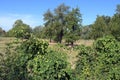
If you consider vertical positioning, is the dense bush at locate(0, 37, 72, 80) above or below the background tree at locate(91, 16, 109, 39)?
below

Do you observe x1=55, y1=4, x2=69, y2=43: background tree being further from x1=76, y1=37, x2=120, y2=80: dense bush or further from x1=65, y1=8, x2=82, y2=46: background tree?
x1=76, y1=37, x2=120, y2=80: dense bush

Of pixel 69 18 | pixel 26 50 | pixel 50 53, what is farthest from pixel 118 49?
pixel 69 18

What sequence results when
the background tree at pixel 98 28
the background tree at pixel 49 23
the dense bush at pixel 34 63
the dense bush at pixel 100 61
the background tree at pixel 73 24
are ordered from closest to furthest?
the dense bush at pixel 34 63 → the dense bush at pixel 100 61 → the background tree at pixel 98 28 → the background tree at pixel 73 24 → the background tree at pixel 49 23

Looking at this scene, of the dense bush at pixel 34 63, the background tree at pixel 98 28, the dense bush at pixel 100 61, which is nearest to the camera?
the dense bush at pixel 34 63

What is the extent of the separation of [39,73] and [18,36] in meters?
1.43

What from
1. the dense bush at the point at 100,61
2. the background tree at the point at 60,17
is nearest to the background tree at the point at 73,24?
the background tree at the point at 60,17

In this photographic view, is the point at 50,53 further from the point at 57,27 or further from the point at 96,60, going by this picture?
the point at 57,27

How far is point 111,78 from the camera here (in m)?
9.24

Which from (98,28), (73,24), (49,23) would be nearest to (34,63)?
(98,28)

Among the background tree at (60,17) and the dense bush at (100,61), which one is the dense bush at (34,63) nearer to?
the dense bush at (100,61)

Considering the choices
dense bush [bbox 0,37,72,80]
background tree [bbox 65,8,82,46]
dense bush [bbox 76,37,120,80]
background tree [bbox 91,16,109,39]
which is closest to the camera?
dense bush [bbox 0,37,72,80]

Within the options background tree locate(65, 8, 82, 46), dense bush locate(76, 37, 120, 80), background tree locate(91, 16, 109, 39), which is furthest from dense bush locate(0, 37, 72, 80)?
background tree locate(65, 8, 82, 46)

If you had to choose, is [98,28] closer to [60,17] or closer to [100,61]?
[60,17]

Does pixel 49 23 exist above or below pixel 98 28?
above
